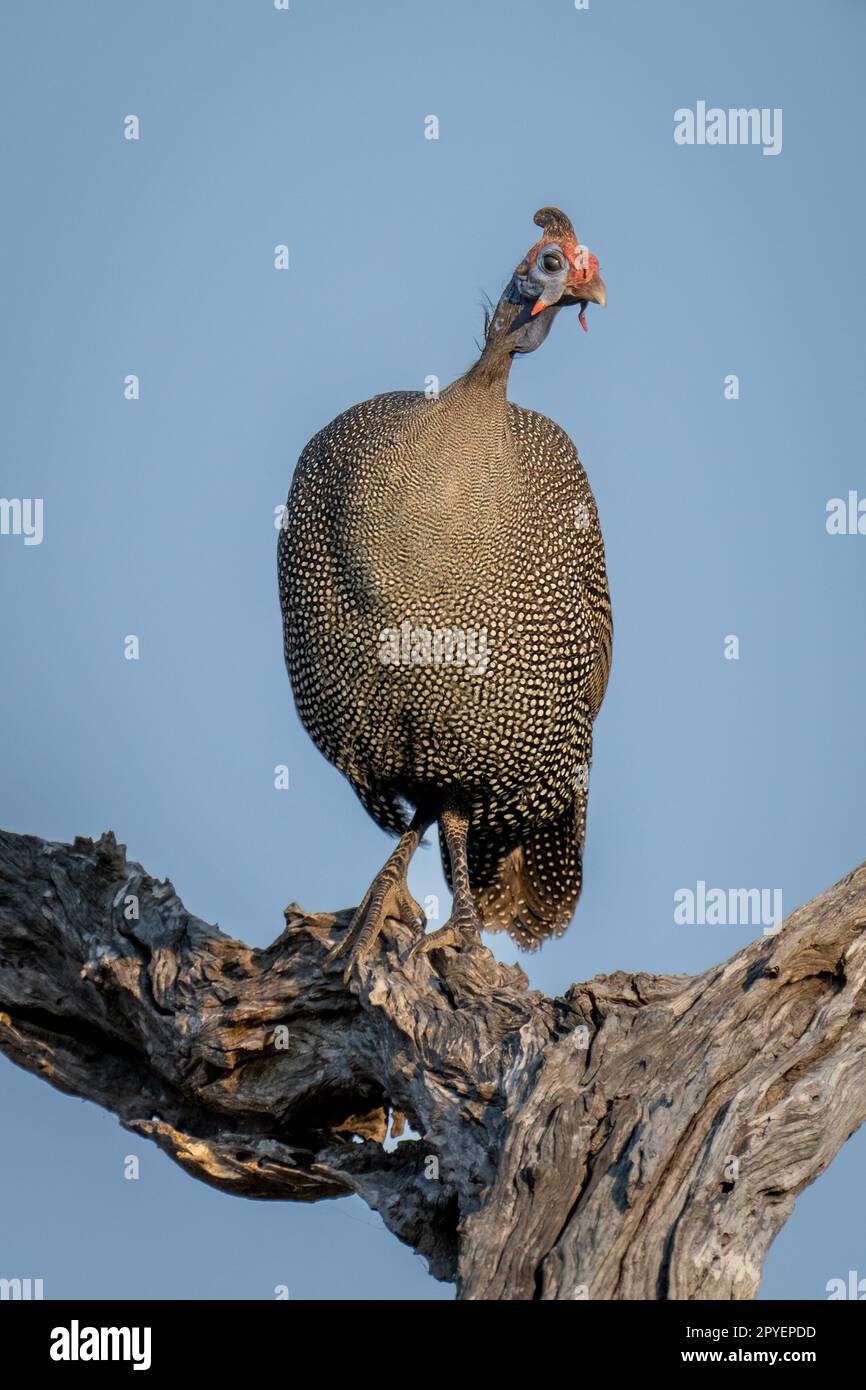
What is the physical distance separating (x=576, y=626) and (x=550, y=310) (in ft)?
4.39

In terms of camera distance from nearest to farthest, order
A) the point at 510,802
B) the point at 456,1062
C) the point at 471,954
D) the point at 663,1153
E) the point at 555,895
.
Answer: the point at 663,1153 → the point at 456,1062 → the point at 471,954 → the point at 510,802 → the point at 555,895

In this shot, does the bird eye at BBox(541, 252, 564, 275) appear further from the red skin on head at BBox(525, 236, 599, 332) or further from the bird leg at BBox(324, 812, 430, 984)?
the bird leg at BBox(324, 812, 430, 984)

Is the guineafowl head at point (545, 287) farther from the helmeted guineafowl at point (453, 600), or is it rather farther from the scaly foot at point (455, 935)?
the scaly foot at point (455, 935)

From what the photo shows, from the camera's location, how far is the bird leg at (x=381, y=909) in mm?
6469

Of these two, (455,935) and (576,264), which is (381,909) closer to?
(455,935)

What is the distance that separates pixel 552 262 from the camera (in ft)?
23.1

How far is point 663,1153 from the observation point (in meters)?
4.96

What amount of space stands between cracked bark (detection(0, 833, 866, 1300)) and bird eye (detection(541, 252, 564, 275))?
2711mm

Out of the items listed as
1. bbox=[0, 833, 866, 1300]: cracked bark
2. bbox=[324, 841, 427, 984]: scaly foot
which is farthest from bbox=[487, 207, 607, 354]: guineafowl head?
bbox=[0, 833, 866, 1300]: cracked bark

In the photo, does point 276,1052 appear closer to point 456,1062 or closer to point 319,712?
point 456,1062

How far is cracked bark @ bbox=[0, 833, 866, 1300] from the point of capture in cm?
489

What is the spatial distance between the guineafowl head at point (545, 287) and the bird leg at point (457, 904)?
206cm

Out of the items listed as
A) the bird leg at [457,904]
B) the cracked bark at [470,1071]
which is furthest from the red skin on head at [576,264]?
the cracked bark at [470,1071]
